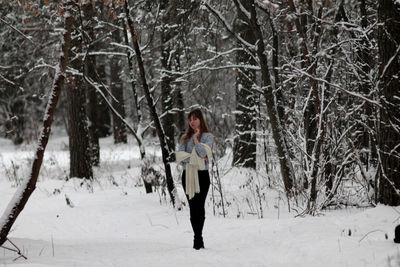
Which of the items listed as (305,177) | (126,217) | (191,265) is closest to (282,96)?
(305,177)

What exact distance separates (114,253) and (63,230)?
7.85 feet

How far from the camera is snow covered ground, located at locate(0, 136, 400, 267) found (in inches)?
189

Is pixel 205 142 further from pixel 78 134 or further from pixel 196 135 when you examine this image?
pixel 78 134

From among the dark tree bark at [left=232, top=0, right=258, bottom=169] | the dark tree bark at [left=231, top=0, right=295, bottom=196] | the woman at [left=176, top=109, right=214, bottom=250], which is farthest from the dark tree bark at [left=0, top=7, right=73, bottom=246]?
the dark tree bark at [left=232, top=0, right=258, bottom=169]

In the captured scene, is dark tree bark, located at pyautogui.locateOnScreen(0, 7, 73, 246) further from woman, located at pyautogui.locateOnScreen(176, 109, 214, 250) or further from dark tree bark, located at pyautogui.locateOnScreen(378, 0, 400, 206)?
dark tree bark, located at pyautogui.locateOnScreen(378, 0, 400, 206)

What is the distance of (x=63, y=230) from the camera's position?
7.38 meters

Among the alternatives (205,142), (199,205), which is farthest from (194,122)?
(199,205)

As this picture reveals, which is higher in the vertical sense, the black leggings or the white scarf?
the white scarf

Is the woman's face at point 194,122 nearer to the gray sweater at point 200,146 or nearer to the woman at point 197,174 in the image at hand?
the woman at point 197,174

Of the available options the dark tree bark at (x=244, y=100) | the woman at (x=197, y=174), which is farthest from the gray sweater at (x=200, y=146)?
the dark tree bark at (x=244, y=100)

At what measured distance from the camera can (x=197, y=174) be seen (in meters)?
5.54

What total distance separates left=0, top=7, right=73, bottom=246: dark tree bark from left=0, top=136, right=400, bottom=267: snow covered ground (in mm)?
355

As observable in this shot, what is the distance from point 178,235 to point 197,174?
1.58 meters

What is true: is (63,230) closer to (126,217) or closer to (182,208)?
(126,217)
